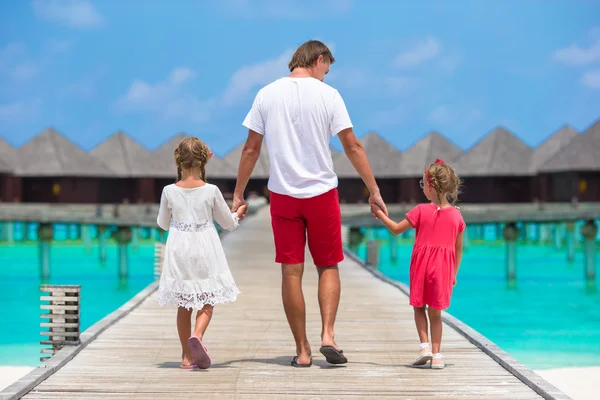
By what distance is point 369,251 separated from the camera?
1744 centimetres

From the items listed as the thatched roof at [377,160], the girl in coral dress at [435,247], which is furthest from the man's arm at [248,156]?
the thatched roof at [377,160]

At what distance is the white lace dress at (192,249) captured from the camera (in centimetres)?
546

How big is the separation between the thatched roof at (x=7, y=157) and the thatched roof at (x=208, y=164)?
30.5 feet

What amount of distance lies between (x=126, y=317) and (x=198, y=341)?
310cm

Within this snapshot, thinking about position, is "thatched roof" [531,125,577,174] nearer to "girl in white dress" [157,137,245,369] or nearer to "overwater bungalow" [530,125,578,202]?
"overwater bungalow" [530,125,578,202]

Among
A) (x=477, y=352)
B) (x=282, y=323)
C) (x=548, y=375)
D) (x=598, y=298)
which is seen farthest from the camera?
(x=598, y=298)

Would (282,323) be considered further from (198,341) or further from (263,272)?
(263,272)

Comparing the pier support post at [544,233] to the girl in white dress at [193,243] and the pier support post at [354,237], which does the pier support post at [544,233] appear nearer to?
the pier support post at [354,237]

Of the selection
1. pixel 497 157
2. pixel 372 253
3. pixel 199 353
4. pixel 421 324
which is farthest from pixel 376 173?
pixel 199 353

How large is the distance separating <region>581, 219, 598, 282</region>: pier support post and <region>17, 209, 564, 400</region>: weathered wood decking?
54.5ft

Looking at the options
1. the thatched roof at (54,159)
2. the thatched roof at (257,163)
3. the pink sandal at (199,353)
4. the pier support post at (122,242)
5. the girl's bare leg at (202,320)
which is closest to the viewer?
the pink sandal at (199,353)

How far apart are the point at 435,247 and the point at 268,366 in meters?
1.22

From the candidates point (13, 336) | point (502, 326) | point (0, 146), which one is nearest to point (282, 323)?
point (13, 336)

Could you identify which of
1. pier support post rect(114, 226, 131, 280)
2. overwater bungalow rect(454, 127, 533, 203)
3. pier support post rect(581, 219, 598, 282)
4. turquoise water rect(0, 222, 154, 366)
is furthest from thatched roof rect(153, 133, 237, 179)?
pier support post rect(581, 219, 598, 282)
